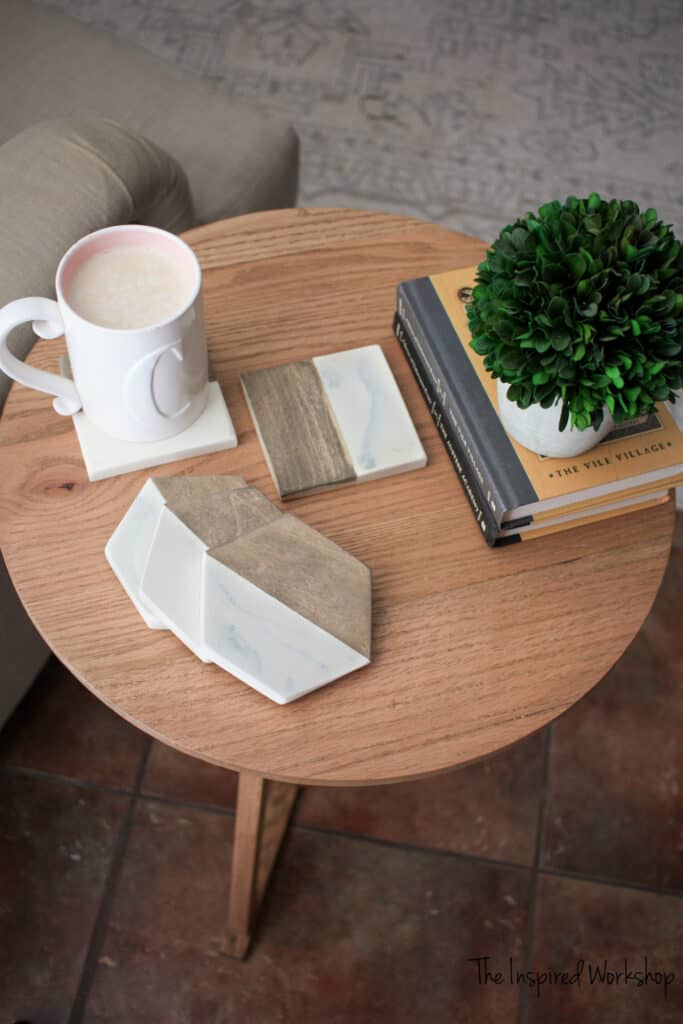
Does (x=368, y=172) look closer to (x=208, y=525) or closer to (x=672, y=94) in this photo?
(x=672, y=94)

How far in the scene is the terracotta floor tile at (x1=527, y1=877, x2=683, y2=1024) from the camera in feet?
3.78

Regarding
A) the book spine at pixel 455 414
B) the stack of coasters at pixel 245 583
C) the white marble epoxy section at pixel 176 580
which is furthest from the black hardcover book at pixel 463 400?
the white marble epoxy section at pixel 176 580

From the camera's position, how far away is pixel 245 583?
75 centimetres

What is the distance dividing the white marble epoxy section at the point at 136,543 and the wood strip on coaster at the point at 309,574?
0.06m

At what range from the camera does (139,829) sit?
1233mm

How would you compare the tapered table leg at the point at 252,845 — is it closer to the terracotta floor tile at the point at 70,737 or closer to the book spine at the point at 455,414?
the terracotta floor tile at the point at 70,737

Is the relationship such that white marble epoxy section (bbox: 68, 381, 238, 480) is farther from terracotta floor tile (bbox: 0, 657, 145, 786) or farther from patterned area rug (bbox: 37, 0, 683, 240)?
patterned area rug (bbox: 37, 0, 683, 240)

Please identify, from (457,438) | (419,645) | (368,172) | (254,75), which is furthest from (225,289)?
(254,75)

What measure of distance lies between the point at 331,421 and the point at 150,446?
0.53ft

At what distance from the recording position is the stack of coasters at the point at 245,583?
733 mm

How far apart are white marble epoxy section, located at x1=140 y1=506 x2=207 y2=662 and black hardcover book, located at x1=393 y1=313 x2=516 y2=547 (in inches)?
9.3

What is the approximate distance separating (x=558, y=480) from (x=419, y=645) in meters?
0.18

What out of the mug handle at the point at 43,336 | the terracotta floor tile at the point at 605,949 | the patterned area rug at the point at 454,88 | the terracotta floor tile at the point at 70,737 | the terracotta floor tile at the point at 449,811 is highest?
the mug handle at the point at 43,336

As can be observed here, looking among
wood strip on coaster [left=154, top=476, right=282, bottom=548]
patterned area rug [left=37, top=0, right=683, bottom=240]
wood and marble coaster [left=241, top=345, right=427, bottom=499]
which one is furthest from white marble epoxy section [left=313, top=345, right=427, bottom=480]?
patterned area rug [left=37, top=0, right=683, bottom=240]
